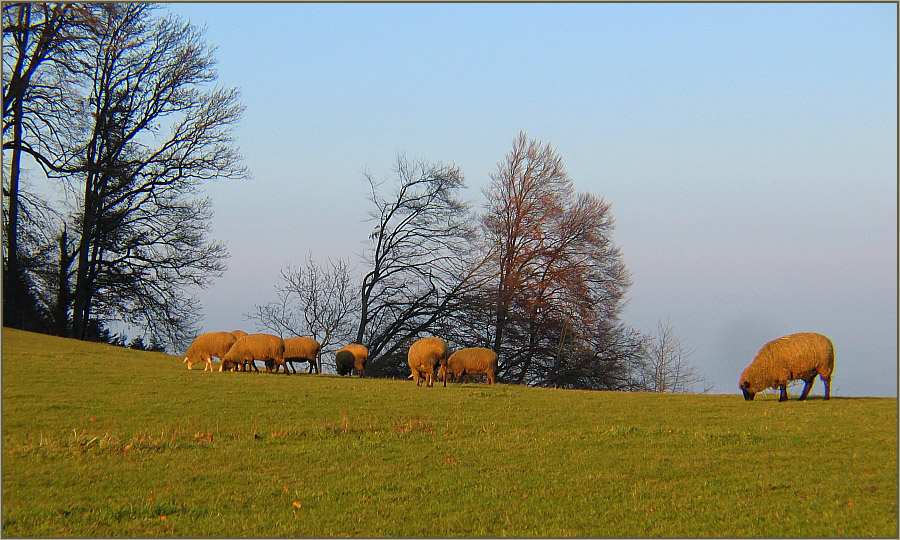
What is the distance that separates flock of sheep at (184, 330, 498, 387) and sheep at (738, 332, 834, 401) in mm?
9766

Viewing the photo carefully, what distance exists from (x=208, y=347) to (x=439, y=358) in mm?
8995

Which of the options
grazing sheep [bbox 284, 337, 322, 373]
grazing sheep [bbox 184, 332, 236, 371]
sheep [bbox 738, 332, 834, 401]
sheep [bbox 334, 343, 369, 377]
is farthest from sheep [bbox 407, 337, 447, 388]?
sheep [bbox 738, 332, 834, 401]

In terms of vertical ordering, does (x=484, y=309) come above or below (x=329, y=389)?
above

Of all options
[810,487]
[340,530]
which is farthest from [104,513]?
[810,487]

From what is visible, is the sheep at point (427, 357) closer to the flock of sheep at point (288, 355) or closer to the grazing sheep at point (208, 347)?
the flock of sheep at point (288, 355)

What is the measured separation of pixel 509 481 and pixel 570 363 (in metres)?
31.1

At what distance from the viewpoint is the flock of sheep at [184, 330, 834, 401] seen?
20.3m

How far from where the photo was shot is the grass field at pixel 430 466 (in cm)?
922

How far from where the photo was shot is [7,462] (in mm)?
11812

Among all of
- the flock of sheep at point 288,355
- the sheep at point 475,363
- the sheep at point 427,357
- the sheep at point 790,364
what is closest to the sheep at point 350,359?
the flock of sheep at point 288,355

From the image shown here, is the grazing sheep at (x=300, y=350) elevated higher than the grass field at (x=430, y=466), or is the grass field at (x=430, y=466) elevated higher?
the grazing sheep at (x=300, y=350)

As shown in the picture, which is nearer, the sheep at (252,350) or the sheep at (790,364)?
the sheep at (790,364)

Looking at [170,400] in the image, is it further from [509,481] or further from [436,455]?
[509,481]

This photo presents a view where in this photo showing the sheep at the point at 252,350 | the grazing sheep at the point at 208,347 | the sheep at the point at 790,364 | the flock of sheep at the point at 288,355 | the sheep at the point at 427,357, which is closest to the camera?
the sheep at the point at 790,364
